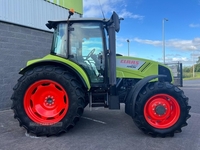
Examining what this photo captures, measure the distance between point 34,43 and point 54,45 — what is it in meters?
3.03

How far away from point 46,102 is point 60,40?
1.32m

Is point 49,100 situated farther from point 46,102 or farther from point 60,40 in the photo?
point 60,40

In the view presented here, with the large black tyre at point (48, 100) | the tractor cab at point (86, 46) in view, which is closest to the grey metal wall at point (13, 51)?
the large black tyre at point (48, 100)

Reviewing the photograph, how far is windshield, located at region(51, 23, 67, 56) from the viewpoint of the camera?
164 inches

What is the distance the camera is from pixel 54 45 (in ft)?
14.4

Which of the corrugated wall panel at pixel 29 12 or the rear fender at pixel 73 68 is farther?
the corrugated wall panel at pixel 29 12

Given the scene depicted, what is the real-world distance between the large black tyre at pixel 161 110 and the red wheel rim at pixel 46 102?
1426 mm

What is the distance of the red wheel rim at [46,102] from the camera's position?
Result: 3854 millimetres

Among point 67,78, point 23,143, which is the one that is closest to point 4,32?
point 67,78

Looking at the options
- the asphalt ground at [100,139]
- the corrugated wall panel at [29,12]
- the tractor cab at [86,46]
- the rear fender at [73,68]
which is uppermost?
the corrugated wall panel at [29,12]

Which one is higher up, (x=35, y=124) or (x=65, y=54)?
(x=65, y=54)

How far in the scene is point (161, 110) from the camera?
381 centimetres

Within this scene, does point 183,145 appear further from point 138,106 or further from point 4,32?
point 4,32

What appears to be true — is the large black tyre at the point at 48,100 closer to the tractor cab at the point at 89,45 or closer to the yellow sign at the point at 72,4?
the tractor cab at the point at 89,45
